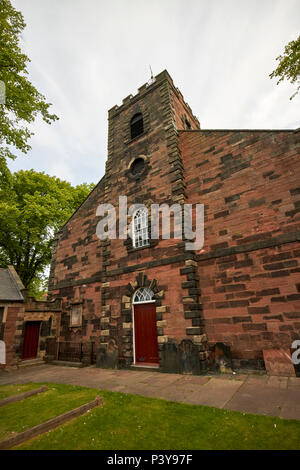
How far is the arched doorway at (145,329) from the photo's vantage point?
9.80m

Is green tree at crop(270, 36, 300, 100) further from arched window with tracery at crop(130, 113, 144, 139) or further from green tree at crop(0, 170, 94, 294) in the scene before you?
green tree at crop(0, 170, 94, 294)

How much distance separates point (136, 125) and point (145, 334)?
1203 cm

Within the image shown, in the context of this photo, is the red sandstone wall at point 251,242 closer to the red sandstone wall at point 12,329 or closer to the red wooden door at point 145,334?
the red wooden door at point 145,334

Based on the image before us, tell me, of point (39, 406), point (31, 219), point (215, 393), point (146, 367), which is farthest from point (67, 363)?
point (31, 219)

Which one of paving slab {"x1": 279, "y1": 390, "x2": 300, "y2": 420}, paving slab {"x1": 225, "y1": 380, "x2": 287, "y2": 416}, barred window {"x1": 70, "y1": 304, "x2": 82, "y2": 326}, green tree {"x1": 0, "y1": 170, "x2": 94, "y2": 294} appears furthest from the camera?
green tree {"x1": 0, "y1": 170, "x2": 94, "y2": 294}

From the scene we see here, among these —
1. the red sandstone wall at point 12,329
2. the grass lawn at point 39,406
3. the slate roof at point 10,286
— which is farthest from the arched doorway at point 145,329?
the slate roof at point 10,286

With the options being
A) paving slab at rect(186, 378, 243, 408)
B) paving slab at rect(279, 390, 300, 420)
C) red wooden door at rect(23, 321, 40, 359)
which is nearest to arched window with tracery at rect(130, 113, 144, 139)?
paving slab at rect(186, 378, 243, 408)

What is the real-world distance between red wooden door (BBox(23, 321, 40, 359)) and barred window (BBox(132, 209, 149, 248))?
8.41m

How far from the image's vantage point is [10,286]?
13594mm

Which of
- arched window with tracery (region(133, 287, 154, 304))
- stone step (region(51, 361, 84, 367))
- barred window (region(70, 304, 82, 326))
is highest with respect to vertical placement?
arched window with tracery (region(133, 287, 154, 304))

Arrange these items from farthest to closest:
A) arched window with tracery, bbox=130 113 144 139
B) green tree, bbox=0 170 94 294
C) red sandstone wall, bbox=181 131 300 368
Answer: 1. green tree, bbox=0 170 94 294
2. arched window with tracery, bbox=130 113 144 139
3. red sandstone wall, bbox=181 131 300 368

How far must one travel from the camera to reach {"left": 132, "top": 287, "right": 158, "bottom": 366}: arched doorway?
9.80 metres

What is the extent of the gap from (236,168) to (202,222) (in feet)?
8.71
